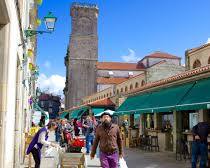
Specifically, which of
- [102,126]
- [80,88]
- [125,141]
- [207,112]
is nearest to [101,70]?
[80,88]

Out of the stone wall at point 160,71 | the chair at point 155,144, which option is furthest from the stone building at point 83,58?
the chair at point 155,144

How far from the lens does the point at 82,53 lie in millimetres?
93438

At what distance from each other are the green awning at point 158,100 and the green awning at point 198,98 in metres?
0.56

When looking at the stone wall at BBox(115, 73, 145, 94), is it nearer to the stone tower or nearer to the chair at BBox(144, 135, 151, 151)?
the stone tower

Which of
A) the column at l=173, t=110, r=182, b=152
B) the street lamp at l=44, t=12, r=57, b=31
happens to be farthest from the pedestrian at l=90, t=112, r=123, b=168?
the column at l=173, t=110, r=182, b=152

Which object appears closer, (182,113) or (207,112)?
(207,112)

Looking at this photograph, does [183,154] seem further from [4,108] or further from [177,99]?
[4,108]

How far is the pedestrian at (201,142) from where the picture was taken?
468 inches

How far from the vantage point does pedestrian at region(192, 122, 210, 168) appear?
11893mm

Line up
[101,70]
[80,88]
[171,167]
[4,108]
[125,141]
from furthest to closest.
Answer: [101,70], [80,88], [125,141], [171,167], [4,108]

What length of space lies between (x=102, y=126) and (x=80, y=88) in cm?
8486

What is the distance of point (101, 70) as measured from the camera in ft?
325

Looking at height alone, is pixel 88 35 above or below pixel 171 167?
above

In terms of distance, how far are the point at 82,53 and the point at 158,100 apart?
75.8 meters
